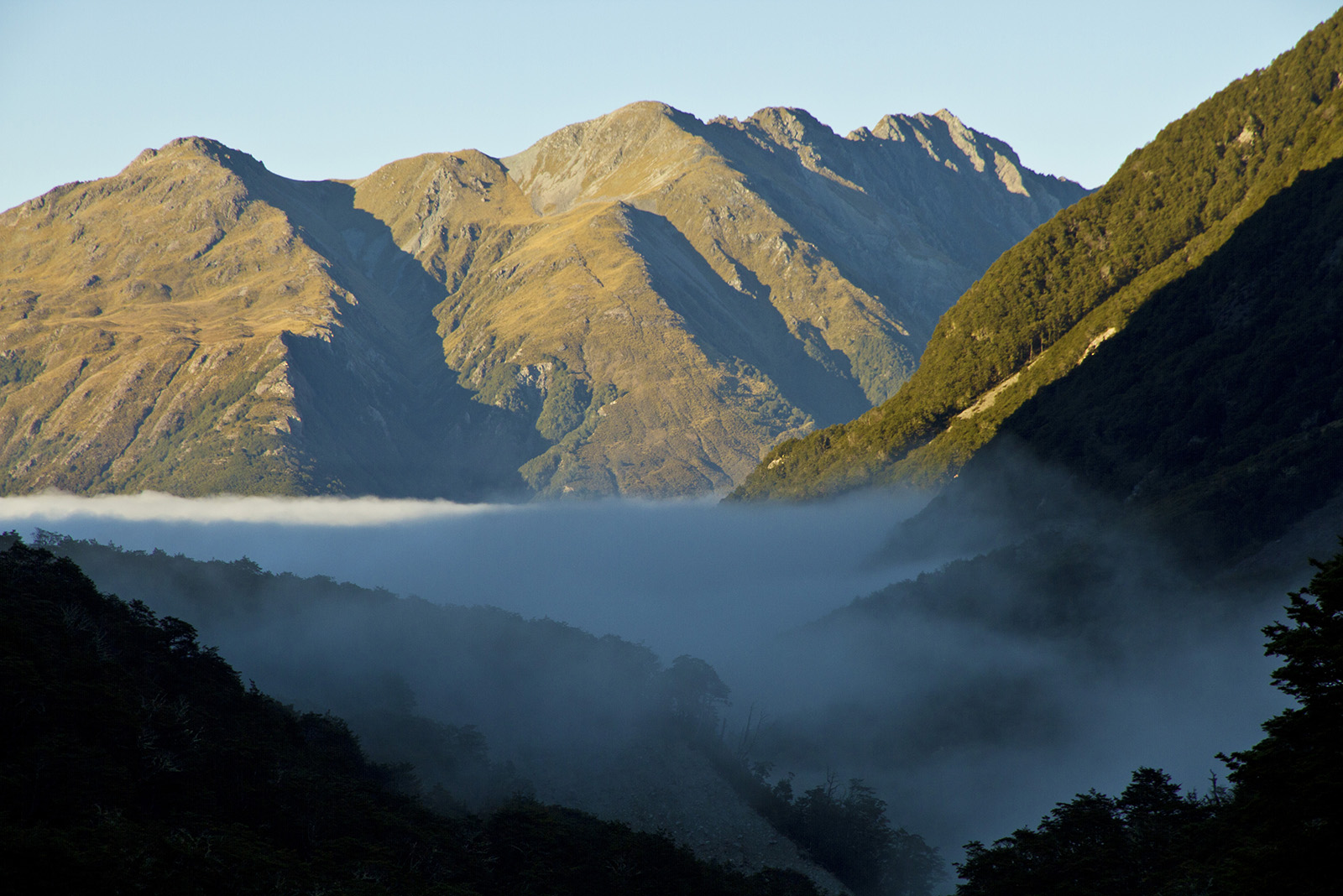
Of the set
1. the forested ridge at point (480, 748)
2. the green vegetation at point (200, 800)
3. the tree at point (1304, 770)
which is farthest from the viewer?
the forested ridge at point (480, 748)

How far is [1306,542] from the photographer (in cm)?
16725

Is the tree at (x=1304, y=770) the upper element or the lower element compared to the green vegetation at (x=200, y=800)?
upper

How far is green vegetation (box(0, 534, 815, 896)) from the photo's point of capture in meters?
68.6

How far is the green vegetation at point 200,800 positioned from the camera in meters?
68.6

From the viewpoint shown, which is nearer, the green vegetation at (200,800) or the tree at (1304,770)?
the tree at (1304,770)

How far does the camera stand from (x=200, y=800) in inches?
3511

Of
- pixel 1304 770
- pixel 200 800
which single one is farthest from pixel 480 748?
pixel 1304 770

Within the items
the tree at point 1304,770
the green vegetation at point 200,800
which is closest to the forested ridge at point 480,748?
the green vegetation at point 200,800

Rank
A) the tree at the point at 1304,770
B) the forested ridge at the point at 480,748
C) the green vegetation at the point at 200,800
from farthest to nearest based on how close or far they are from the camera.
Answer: the forested ridge at the point at 480,748
the green vegetation at the point at 200,800
the tree at the point at 1304,770

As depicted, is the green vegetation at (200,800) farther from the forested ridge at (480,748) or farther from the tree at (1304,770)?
the tree at (1304,770)

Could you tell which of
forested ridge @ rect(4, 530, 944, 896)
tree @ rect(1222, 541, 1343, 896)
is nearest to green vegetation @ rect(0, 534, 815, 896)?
forested ridge @ rect(4, 530, 944, 896)

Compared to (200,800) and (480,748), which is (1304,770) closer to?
(200,800)

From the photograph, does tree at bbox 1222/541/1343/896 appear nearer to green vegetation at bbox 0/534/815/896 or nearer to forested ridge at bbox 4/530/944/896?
green vegetation at bbox 0/534/815/896

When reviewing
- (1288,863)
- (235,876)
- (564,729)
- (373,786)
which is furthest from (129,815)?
(564,729)
